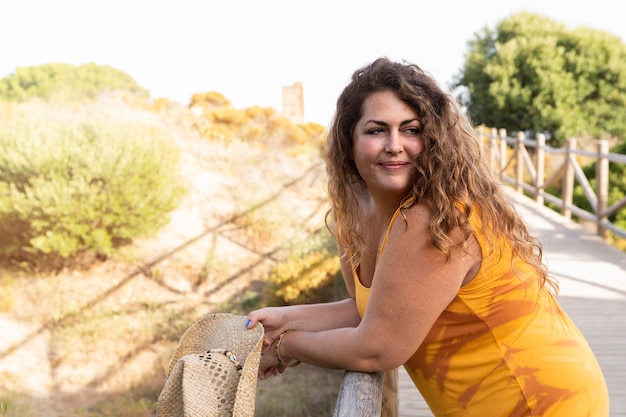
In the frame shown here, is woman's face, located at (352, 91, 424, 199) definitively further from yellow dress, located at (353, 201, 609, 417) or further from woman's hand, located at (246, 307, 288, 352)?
woman's hand, located at (246, 307, 288, 352)

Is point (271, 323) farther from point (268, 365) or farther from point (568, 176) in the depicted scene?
point (568, 176)

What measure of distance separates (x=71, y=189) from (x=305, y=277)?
9.50 ft

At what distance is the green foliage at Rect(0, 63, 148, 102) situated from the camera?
9234mm

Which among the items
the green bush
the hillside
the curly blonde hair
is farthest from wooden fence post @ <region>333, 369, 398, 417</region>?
the green bush

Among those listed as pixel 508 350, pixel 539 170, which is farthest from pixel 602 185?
pixel 508 350

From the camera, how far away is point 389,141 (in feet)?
4.00

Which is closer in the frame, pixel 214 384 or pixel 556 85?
Answer: pixel 214 384

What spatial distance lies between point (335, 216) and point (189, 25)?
12832 millimetres

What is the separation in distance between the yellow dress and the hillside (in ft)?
9.94

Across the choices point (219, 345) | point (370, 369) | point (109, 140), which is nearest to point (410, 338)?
point (370, 369)

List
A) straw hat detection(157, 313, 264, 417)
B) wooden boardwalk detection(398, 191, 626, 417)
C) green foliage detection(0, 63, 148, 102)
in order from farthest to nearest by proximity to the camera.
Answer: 1. green foliage detection(0, 63, 148, 102)
2. wooden boardwalk detection(398, 191, 626, 417)
3. straw hat detection(157, 313, 264, 417)

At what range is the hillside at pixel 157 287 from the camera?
16.3 feet

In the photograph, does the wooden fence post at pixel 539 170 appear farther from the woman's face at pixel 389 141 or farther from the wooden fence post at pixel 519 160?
the woman's face at pixel 389 141

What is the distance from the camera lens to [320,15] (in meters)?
21.0
